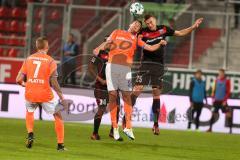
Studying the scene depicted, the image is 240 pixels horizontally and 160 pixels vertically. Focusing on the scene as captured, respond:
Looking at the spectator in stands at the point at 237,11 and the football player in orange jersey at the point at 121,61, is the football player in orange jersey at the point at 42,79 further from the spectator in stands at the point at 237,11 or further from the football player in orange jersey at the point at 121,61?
the spectator in stands at the point at 237,11

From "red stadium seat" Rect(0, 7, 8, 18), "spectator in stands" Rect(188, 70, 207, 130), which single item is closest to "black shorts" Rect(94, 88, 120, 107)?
"spectator in stands" Rect(188, 70, 207, 130)

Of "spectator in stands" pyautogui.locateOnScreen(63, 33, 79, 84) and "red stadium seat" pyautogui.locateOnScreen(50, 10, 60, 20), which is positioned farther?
"red stadium seat" pyautogui.locateOnScreen(50, 10, 60, 20)

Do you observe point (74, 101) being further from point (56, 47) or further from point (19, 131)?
point (19, 131)

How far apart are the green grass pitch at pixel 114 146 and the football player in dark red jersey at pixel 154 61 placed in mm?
956

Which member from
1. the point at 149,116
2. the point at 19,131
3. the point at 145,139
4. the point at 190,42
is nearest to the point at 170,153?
the point at 145,139

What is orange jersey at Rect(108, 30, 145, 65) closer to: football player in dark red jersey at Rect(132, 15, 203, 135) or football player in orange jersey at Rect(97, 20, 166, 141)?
football player in orange jersey at Rect(97, 20, 166, 141)

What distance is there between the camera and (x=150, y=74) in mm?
18297

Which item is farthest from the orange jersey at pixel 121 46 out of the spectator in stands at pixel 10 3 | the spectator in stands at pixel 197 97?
the spectator in stands at pixel 10 3

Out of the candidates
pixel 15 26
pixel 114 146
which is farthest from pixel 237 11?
pixel 114 146

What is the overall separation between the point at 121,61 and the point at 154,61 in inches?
49.7

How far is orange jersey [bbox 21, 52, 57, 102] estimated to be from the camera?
14648 millimetres

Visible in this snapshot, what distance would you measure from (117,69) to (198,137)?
4913mm

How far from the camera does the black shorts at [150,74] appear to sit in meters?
18.1

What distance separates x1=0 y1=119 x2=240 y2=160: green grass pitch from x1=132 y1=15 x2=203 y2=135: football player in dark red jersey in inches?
37.6
